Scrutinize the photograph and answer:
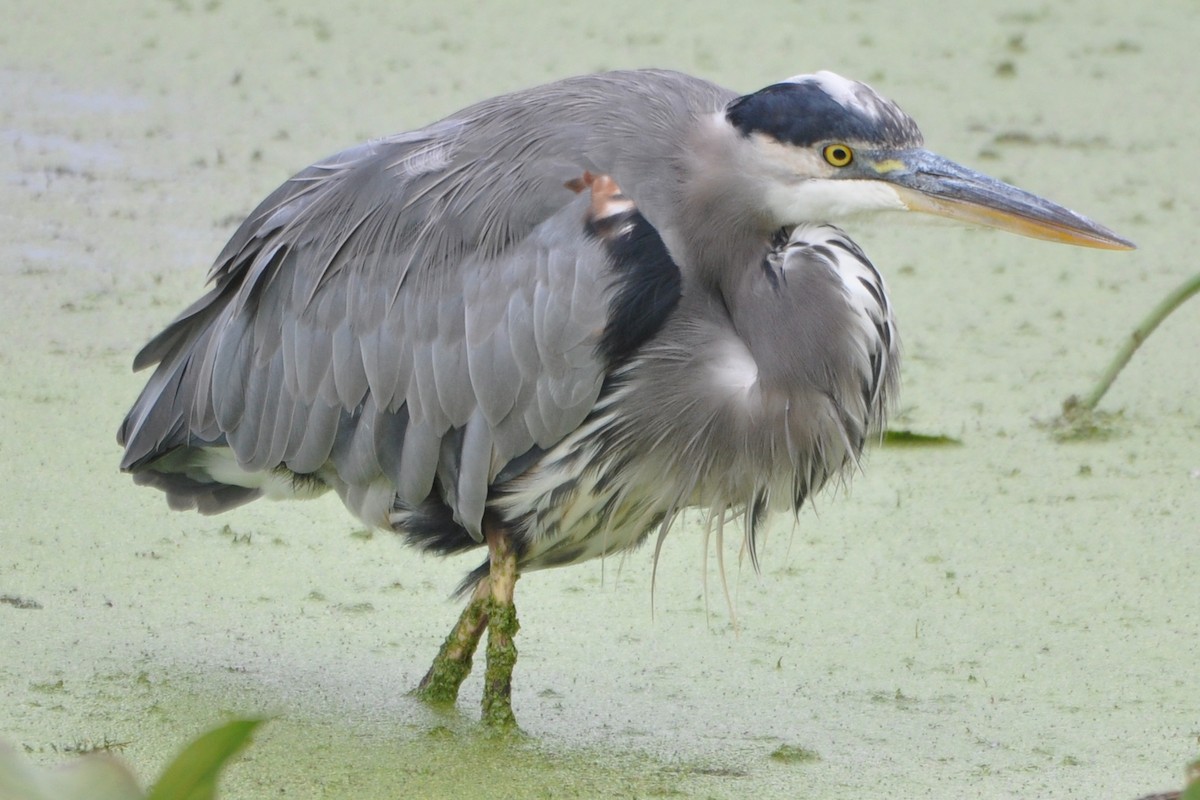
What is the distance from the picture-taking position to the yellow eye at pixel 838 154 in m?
2.84

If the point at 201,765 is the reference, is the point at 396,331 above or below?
below

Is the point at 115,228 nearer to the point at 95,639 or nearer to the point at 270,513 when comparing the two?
the point at 270,513

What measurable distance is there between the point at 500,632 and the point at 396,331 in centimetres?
61

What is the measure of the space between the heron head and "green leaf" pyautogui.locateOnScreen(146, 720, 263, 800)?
69.9 inches

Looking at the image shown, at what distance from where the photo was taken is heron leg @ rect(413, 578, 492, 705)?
3270mm

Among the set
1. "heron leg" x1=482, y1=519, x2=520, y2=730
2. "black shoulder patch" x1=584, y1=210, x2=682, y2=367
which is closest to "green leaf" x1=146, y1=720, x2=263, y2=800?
"black shoulder patch" x1=584, y1=210, x2=682, y2=367

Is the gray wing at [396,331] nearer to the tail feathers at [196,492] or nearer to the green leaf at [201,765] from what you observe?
the tail feathers at [196,492]

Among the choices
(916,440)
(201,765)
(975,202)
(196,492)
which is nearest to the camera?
(201,765)

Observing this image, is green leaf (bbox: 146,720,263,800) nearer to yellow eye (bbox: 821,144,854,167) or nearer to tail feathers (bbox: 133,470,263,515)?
yellow eye (bbox: 821,144,854,167)

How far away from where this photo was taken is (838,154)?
2840mm

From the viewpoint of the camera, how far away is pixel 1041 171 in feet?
21.3

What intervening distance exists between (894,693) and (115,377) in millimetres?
2390

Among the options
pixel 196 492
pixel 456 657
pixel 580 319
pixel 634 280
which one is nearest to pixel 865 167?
pixel 634 280

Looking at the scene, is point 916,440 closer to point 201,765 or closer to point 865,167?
point 865,167
